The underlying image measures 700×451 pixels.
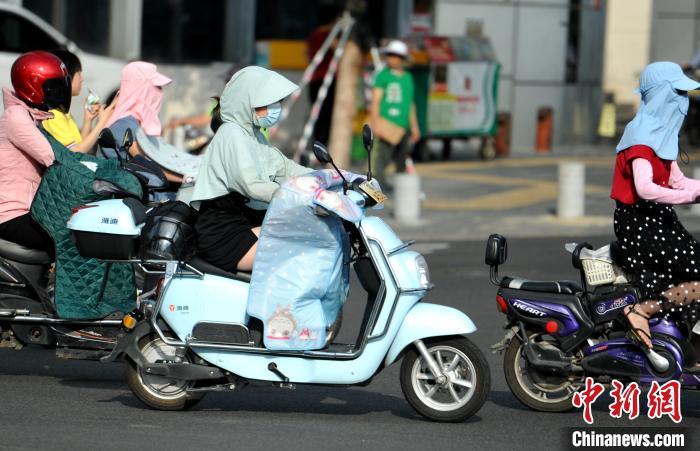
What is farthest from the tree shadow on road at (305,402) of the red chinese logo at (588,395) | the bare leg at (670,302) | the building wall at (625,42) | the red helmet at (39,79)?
the building wall at (625,42)

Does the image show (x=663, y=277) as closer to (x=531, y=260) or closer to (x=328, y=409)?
(x=328, y=409)

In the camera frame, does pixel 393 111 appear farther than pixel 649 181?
Yes

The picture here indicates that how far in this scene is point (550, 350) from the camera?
6992 mm

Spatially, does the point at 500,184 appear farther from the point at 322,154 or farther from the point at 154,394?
the point at 322,154

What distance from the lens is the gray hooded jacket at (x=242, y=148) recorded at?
6805 millimetres

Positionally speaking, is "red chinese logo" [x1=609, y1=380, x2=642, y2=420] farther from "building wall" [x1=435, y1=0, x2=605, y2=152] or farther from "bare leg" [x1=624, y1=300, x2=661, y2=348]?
"building wall" [x1=435, y1=0, x2=605, y2=152]

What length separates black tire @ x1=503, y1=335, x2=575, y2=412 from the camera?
23.2ft

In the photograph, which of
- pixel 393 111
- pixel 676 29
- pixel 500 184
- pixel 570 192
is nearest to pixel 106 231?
pixel 393 111

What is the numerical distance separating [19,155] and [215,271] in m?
1.69

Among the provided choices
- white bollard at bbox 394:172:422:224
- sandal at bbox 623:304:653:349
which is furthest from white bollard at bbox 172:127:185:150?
sandal at bbox 623:304:653:349

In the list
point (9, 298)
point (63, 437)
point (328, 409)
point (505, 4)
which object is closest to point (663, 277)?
point (328, 409)

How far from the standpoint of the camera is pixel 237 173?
22.3 feet

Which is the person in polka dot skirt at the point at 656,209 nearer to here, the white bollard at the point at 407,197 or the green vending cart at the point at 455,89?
the white bollard at the point at 407,197

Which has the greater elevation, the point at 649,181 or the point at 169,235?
the point at 649,181
